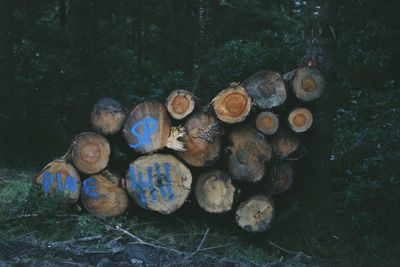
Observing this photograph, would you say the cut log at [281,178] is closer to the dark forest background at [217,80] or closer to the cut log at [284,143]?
the cut log at [284,143]

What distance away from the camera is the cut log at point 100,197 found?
18.6ft

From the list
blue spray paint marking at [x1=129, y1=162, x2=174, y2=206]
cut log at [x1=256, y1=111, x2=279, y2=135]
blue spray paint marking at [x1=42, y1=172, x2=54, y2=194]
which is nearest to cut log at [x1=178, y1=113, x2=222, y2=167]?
blue spray paint marking at [x1=129, y1=162, x2=174, y2=206]

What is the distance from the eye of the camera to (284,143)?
576 cm

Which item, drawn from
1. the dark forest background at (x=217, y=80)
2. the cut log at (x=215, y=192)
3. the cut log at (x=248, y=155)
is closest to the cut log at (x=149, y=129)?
the cut log at (x=215, y=192)

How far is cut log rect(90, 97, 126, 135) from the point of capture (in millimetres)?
5633

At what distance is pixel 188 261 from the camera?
5051 mm

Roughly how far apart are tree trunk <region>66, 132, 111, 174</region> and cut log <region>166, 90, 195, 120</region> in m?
0.80

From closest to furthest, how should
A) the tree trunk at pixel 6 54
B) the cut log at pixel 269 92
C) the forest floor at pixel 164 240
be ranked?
the forest floor at pixel 164 240
the cut log at pixel 269 92
the tree trunk at pixel 6 54

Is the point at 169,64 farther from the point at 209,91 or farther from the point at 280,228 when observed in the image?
the point at 280,228

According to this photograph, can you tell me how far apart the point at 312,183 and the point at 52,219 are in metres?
2.95

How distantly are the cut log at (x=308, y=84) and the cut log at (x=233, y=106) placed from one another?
1.92ft

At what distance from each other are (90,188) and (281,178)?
2107 millimetres

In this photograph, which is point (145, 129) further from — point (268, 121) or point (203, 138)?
point (268, 121)

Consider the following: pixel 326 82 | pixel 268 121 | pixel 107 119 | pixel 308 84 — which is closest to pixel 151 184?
pixel 107 119
